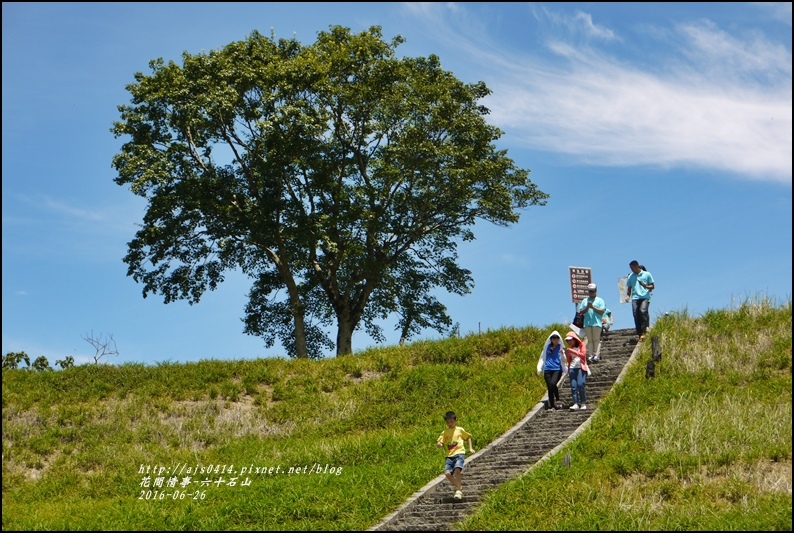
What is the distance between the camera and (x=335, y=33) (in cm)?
3838

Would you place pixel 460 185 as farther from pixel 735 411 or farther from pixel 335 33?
pixel 735 411

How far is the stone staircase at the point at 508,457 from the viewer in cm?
1654

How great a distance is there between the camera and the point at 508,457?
64.6 ft

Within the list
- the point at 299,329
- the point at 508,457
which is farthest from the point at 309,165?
the point at 508,457

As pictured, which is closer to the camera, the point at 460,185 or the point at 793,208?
the point at 793,208

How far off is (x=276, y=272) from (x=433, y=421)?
17.5m

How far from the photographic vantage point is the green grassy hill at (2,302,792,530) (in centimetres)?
1631

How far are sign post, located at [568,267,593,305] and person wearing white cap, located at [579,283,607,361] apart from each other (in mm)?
5603

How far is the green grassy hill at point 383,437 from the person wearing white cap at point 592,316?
135 centimetres

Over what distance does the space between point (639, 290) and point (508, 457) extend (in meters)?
7.98

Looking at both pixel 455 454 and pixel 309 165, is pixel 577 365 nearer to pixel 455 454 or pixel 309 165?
pixel 455 454

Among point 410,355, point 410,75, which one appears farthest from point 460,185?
point 410,355

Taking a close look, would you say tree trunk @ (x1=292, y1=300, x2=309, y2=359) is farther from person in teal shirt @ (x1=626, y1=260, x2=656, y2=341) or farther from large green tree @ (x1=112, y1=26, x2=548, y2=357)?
person in teal shirt @ (x1=626, y1=260, x2=656, y2=341)

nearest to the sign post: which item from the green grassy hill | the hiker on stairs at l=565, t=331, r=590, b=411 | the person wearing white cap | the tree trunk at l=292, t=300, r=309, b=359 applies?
→ the green grassy hill
